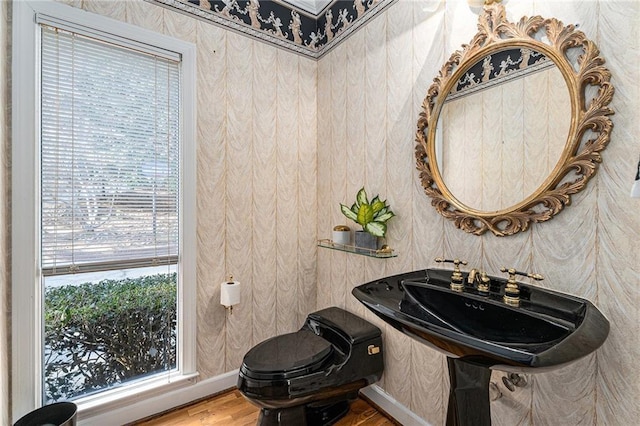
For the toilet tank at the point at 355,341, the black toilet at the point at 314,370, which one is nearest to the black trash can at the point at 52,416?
the black toilet at the point at 314,370

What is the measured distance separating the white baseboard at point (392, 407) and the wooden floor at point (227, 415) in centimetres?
4

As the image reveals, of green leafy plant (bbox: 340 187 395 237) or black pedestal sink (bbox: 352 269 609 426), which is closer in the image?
black pedestal sink (bbox: 352 269 609 426)

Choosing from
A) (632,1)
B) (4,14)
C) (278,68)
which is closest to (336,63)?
(278,68)

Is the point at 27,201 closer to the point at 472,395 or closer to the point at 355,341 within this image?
the point at 355,341

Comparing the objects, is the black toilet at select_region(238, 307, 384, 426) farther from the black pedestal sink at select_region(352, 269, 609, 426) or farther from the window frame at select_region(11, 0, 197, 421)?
the window frame at select_region(11, 0, 197, 421)

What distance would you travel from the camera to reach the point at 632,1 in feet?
3.02

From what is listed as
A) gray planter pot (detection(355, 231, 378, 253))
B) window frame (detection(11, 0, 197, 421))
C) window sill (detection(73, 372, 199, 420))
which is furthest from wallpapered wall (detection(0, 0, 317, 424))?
gray planter pot (detection(355, 231, 378, 253))

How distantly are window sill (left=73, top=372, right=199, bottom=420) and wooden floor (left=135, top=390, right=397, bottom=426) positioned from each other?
0.49ft

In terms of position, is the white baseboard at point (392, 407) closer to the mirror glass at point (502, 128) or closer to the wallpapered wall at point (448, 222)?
the wallpapered wall at point (448, 222)

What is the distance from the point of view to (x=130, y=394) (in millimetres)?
1637

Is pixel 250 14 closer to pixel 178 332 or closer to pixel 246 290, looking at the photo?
pixel 246 290

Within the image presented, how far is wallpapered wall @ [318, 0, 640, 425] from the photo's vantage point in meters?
0.94

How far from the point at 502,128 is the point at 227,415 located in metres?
2.17

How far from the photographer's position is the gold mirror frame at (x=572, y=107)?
0.98 meters
